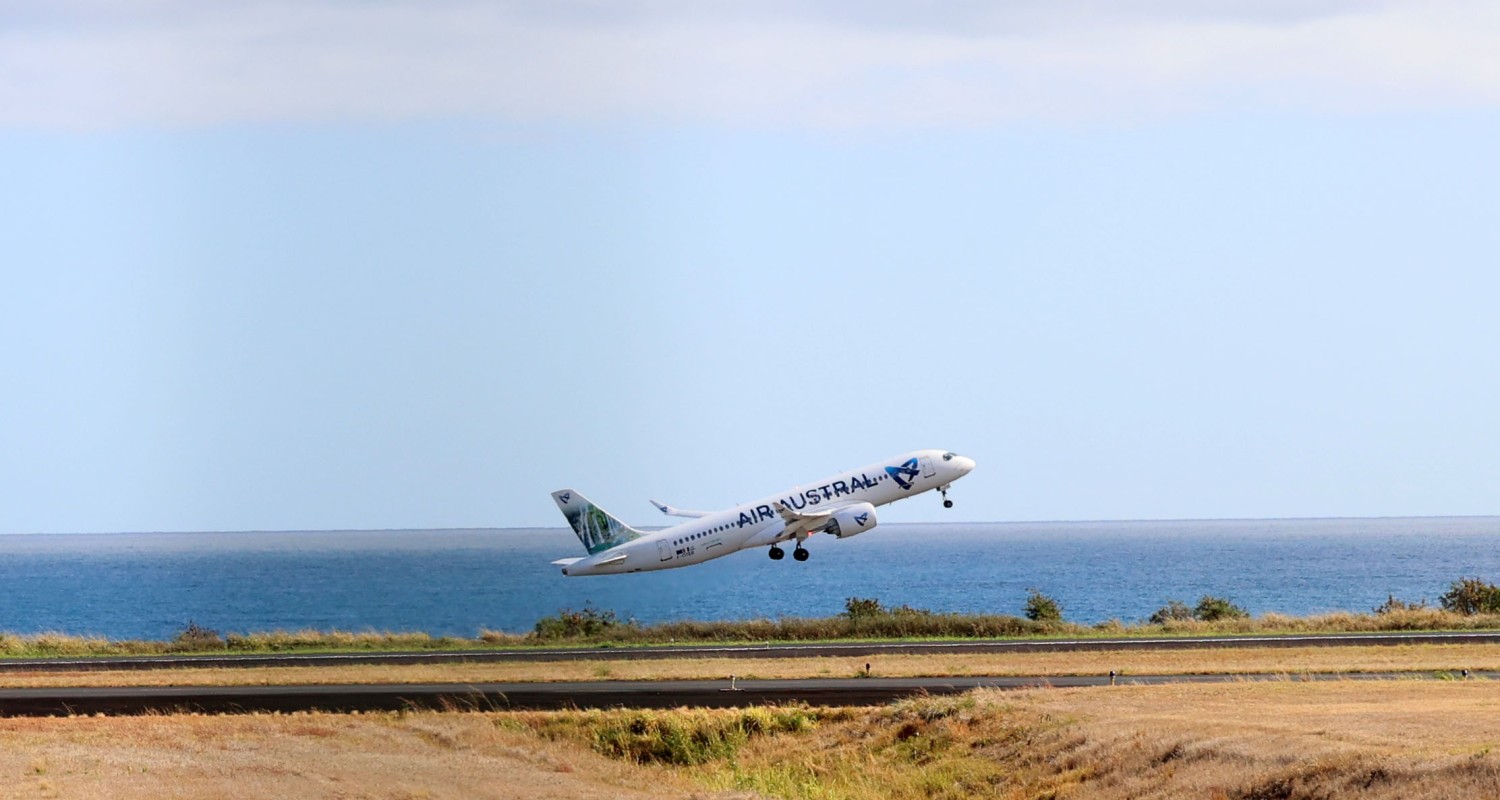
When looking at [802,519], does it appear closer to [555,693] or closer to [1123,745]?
[555,693]

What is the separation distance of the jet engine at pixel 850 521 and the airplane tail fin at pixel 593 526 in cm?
937

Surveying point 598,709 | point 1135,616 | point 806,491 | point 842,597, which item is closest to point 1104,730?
point 598,709

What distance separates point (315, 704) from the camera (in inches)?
2044

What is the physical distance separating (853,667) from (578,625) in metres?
24.1

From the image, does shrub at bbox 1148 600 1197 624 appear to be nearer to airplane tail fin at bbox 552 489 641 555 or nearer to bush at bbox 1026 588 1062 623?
bush at bbox 1026 588 1062 623

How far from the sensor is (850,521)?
71250 millimetres

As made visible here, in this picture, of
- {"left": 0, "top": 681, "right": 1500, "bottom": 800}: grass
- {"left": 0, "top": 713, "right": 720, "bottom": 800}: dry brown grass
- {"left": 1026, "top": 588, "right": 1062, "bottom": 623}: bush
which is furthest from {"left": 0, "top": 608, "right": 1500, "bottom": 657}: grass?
{"left": 0, "top": 713, "right": 720, "bottom": 800}: dry brown grass

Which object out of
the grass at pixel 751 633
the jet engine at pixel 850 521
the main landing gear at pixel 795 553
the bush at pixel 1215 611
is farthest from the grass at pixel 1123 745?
the bush at pixel 1215 611

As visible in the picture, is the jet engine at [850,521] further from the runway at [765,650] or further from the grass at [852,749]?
the grass at [852,749]

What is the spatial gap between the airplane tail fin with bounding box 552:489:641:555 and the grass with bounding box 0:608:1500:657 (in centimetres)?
464

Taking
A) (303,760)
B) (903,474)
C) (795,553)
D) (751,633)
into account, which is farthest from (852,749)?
(751,633)

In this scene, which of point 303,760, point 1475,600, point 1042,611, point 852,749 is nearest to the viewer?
point 303,760

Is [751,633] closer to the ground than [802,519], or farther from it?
closer to the ground

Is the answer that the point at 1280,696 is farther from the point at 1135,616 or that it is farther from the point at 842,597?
the point at 842,597
